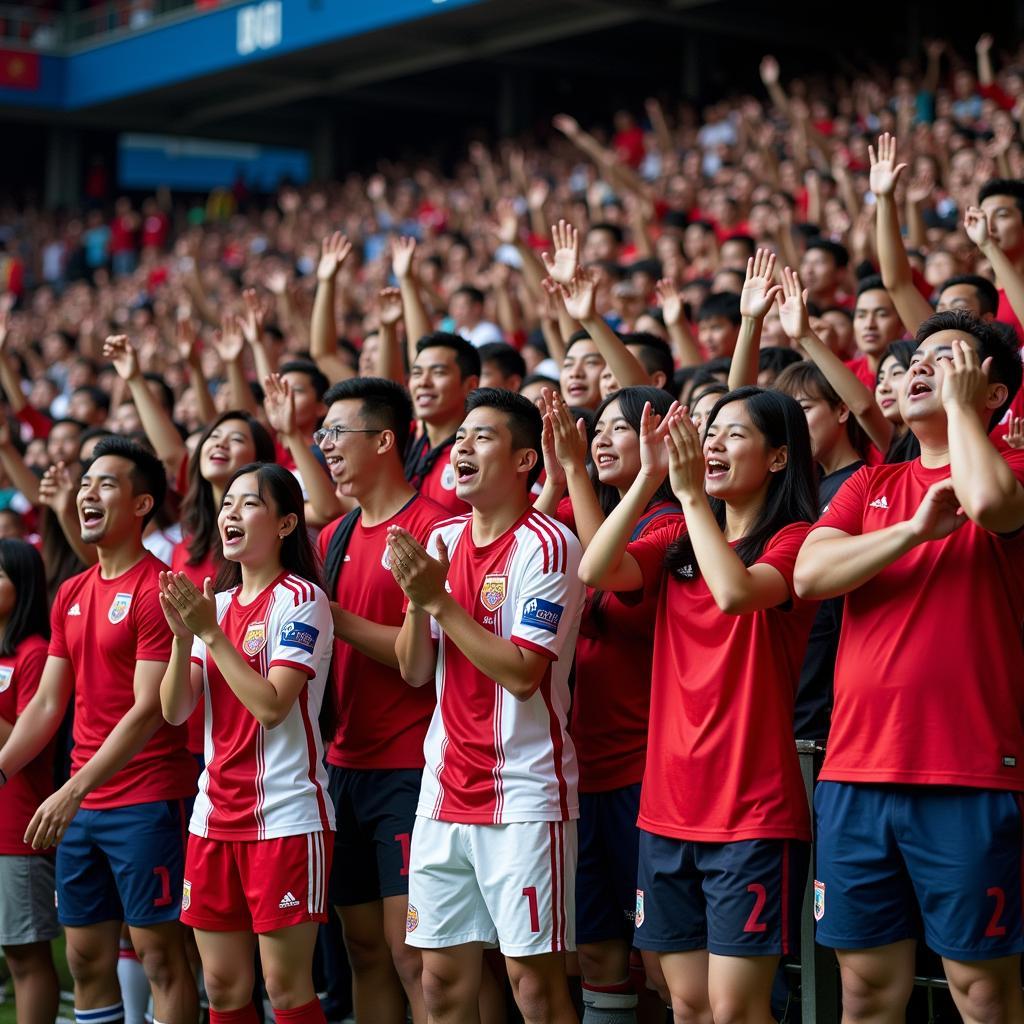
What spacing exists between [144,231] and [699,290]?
54.5 feet

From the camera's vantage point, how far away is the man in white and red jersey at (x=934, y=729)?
323cm

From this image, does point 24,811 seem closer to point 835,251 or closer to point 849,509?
point 849,509

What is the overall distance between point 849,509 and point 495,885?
4.42 feet

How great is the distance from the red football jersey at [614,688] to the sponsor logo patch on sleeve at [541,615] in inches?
10.4

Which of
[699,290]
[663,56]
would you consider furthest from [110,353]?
[663,56]

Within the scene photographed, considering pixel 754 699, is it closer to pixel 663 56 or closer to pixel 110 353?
pixel 110 353

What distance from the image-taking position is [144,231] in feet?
74.4

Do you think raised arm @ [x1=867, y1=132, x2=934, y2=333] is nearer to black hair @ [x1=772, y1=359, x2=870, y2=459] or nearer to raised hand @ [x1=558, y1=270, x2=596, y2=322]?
black hair @ [x1=772, y1=359, x2=870, y2=459]

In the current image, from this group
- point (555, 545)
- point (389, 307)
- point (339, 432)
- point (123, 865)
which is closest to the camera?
point (555, 545)

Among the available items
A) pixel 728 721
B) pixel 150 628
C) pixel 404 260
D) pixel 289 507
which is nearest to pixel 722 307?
pixel 404 260

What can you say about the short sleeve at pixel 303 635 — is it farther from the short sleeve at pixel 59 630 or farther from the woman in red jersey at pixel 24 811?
the woman in red jersey at pixel 24 811

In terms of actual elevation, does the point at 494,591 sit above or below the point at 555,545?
below

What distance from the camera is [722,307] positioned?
6590mm

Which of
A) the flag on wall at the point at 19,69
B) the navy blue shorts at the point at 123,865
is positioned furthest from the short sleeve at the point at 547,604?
the flag on wall at the point at 19,69
